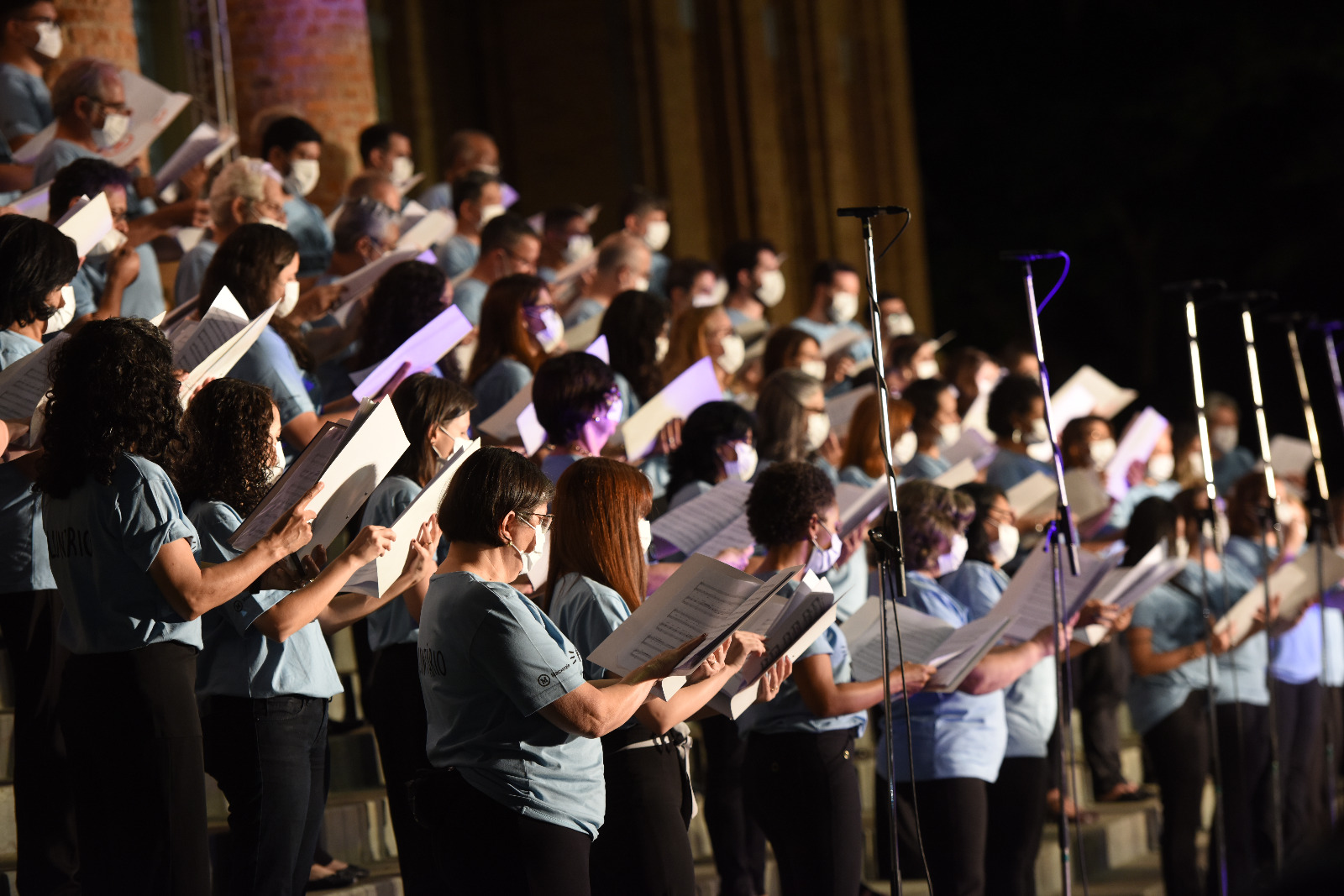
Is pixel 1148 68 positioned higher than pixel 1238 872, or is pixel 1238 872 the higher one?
pixel 1148 68

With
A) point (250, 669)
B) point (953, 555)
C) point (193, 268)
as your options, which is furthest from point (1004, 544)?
point (193, 268)

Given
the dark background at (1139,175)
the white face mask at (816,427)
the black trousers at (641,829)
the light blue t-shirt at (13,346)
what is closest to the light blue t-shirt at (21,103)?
the light blue t-shirt at (13,346)

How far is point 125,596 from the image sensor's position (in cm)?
327

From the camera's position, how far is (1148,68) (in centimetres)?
2052

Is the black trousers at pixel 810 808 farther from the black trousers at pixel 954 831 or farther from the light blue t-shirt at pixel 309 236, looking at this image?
the light blue t-shirt at pixel 309 236

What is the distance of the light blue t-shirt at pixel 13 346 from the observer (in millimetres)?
3771

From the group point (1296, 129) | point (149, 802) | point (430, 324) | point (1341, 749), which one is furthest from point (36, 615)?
point (1296, 129)

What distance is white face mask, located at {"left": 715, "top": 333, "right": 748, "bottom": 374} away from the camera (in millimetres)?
6844

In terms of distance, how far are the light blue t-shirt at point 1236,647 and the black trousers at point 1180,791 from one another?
352mm

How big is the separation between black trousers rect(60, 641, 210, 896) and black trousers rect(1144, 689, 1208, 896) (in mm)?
3942

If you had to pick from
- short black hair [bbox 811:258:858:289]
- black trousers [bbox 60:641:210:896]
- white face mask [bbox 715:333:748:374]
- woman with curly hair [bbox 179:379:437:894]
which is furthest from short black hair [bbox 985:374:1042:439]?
black trousers [bbox 60:641:210:896]

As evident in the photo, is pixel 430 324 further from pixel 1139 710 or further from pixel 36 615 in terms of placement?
pixel 1139 710

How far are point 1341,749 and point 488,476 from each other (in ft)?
20.7

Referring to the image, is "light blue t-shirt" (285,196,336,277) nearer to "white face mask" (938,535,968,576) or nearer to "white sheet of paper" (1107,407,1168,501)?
"white face mask" (938,535,968,576)
